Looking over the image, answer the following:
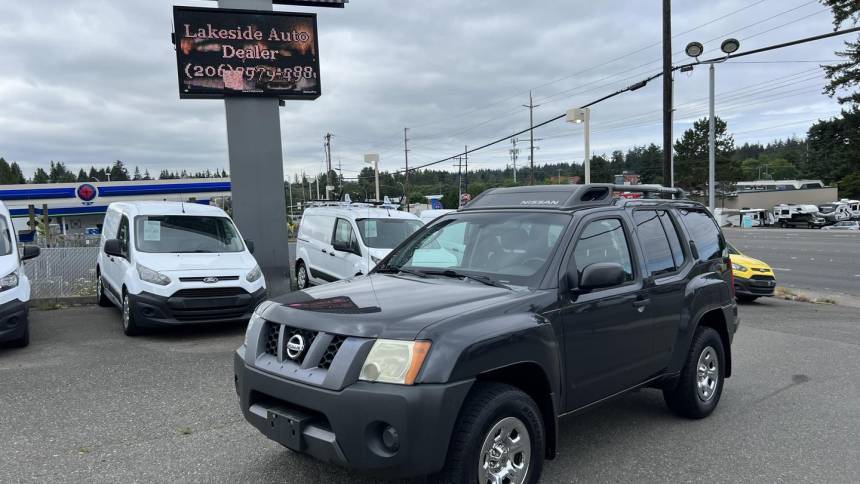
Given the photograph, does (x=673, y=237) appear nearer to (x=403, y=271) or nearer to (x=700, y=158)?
(x=403, y=271)

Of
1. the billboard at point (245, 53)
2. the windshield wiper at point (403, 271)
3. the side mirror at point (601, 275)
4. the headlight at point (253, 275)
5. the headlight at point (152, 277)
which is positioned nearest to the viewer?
the side mirror at point (601, 275)

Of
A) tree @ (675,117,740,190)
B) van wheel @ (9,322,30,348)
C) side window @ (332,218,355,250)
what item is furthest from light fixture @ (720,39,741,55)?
tree @ (675,117,740,190)

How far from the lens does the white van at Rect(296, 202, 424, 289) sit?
10461 millimetres

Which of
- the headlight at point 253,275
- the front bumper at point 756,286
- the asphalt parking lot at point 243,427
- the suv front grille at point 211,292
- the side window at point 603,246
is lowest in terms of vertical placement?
the front bumper at point 756,286

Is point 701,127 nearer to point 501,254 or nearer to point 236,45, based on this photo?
point 236,45

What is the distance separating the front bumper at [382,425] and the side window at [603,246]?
1468 mm

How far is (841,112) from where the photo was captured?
4019 cm

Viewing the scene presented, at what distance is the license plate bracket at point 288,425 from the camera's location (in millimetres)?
2977

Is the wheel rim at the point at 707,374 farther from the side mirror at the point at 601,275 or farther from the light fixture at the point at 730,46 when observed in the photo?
the light fixture at the point at 730,46

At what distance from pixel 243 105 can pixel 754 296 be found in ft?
37.7

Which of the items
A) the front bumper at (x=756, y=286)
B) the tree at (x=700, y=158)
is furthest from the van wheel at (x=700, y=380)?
the tree at (x=700, y=158)

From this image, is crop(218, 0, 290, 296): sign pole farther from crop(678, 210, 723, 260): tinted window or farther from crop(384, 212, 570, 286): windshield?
crop(678, 210, 723, 260): tinted window

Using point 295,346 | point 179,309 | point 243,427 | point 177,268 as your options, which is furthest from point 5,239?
point 295,346

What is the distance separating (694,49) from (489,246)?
47.4ft
